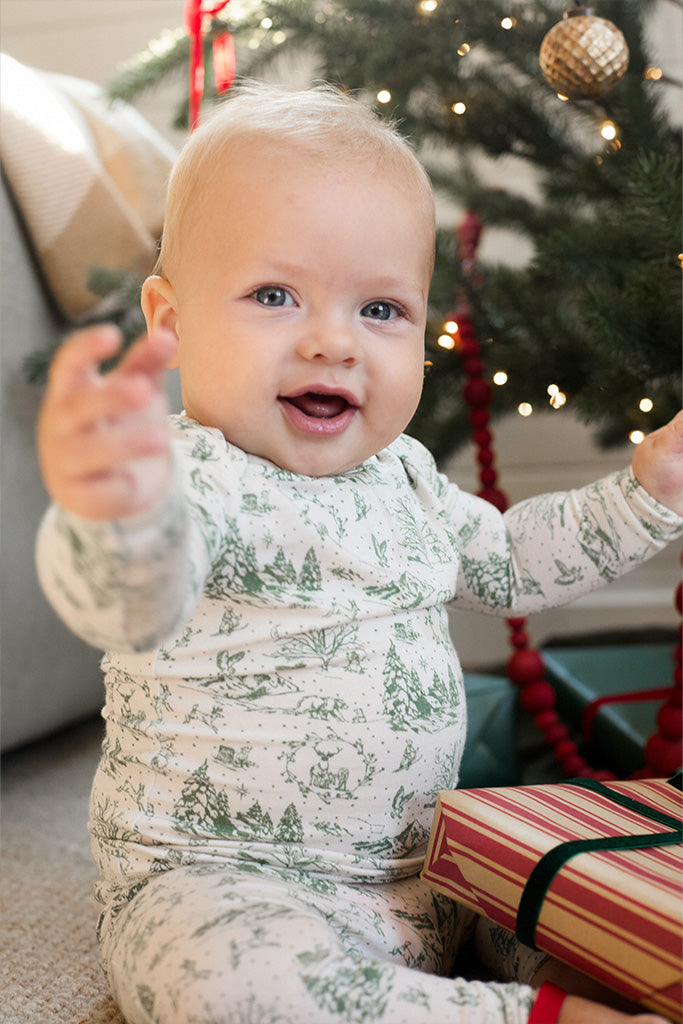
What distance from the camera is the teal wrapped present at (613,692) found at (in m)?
0.96

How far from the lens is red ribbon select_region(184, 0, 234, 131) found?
921mm

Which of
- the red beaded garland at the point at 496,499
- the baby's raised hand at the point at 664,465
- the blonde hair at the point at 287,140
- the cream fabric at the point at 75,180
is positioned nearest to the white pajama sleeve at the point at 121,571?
the blonde hair at the point at 287,140

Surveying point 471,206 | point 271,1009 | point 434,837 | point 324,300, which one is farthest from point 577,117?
point 271,1009

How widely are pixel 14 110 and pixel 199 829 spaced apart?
0.78 metres

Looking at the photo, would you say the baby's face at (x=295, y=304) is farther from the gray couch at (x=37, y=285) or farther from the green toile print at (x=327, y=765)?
the gray couch at (x=37, y=285)

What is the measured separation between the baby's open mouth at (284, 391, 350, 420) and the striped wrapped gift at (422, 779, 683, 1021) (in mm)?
257

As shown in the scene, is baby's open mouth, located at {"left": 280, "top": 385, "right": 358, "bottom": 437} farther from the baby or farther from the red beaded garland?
the red beaded garland

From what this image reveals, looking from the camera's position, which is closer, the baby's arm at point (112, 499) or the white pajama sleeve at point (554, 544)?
the baby's arm at point (112, 499)

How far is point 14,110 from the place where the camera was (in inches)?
38.0

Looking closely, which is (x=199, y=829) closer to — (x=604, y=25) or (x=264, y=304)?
(x=264, y=304)

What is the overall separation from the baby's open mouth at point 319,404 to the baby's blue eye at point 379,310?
0.20 ft

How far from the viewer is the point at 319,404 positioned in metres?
0.62

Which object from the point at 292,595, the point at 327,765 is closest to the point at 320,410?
the point at 292,595

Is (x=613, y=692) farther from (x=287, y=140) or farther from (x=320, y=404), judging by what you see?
(x=287, y=140)
